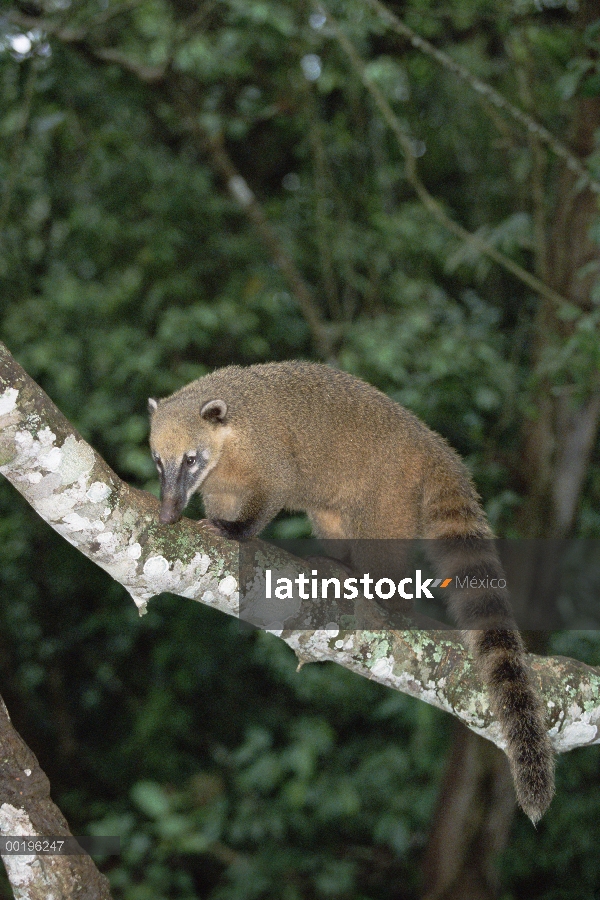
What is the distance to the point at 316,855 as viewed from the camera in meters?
5.94

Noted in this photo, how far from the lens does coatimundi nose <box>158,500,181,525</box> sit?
2.64 m

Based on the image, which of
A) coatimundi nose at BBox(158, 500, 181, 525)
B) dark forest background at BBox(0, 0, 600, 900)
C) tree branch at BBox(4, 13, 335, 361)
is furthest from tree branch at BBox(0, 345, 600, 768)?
tree branch at BBox(4, 13, 335, 361)

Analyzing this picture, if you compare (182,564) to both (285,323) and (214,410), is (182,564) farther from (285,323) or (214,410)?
(285,323)

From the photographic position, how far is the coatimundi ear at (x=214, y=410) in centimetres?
338

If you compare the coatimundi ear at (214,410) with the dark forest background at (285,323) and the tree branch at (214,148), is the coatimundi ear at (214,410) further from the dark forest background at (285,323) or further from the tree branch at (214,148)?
the tree branch at (214,148)

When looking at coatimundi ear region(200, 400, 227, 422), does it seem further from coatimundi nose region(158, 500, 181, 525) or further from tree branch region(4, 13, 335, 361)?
tree branch region(4, 13, 335, 361)

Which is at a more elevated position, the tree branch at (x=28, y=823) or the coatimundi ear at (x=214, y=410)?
the coatimundi ear at (x=214, y=410)

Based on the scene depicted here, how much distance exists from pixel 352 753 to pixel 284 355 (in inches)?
121

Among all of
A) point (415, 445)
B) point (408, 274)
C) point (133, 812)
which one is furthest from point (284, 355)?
point (133, 812)

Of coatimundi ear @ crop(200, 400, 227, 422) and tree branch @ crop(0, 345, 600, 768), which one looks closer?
tree branch @ crop(0, 345, 600, 768)

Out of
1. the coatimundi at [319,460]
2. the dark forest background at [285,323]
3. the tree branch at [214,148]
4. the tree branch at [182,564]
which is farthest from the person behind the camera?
the tree branch at [214,148]

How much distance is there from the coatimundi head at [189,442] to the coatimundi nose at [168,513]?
16.1 inches

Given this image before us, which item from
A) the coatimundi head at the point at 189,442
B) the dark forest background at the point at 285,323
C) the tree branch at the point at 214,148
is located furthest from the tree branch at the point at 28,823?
the tree branch at the point at 214,148

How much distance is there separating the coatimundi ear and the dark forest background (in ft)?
4.52
